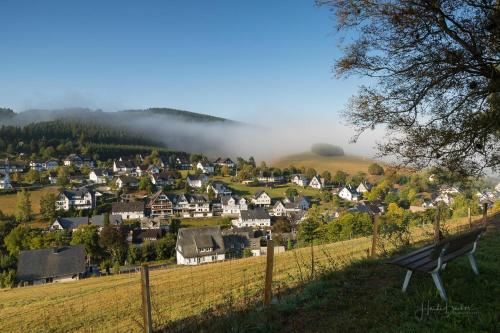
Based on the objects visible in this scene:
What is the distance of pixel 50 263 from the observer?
4103 centimetres

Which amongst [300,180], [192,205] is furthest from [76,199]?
[300,180]

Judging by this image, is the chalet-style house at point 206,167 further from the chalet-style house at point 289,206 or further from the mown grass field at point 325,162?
the chalet-style house at point 289,206

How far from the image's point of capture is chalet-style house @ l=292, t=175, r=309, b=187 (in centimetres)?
11319

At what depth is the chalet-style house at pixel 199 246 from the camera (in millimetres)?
46028

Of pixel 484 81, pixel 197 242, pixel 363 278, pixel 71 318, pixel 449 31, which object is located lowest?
pixel 197 242

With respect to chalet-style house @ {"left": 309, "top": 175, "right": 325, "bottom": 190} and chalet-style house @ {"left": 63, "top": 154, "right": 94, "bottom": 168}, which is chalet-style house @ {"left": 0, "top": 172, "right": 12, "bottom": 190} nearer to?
chalet-style house @ {"left": 63, "top": 154, "right": 94, "bottom": 168}

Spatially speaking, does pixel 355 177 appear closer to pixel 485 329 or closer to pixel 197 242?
pixel 197 242

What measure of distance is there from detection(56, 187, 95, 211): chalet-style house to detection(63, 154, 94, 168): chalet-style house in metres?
47.4

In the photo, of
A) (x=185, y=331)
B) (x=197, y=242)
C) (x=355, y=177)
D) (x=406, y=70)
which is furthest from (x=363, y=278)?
(x=355, y=177)

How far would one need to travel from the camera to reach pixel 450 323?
461 centimetres

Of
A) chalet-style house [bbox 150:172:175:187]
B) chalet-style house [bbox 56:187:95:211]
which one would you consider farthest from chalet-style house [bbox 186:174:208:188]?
chalet-style house [bbox 56:187:95:211]

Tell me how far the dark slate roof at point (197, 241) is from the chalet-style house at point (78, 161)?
9240cm

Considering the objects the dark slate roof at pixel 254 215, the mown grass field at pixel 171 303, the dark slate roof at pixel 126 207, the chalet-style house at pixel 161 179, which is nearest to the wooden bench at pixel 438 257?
the mown grass field at pixel 171 303

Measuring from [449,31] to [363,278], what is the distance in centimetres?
484
